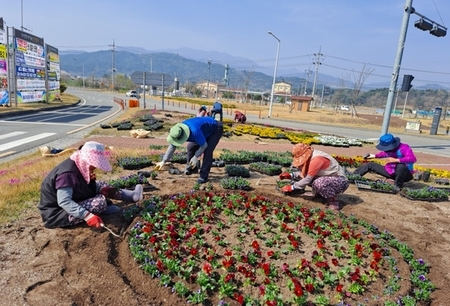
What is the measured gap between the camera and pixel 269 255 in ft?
12.3

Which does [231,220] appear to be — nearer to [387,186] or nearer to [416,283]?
[416,283]

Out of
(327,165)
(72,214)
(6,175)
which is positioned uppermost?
(327,165)

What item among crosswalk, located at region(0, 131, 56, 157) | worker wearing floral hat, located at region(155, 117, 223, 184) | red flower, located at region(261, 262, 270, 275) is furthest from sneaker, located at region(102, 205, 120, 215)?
crosswalk, located at region(0, 131, 56, 157)

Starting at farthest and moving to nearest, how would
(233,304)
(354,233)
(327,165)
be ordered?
(327,165) < (354,233) < (233,304)

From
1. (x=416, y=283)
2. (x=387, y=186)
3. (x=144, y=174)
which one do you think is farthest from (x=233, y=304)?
(x=387, y=186)

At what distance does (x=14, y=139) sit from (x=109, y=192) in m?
9.45

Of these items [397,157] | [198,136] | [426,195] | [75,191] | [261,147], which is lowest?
[261,147]

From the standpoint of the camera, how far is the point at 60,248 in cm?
376

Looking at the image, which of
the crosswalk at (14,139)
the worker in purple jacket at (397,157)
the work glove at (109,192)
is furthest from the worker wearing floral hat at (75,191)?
the crosswalk at (14,139)

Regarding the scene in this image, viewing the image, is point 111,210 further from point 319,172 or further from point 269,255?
point 319,172

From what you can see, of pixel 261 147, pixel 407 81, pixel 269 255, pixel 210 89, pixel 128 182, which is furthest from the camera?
pixel 210 89

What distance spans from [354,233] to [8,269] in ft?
13.4

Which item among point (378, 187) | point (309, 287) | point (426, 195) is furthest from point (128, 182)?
point (426, 195)

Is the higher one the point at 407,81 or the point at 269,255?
the point at 407,81
